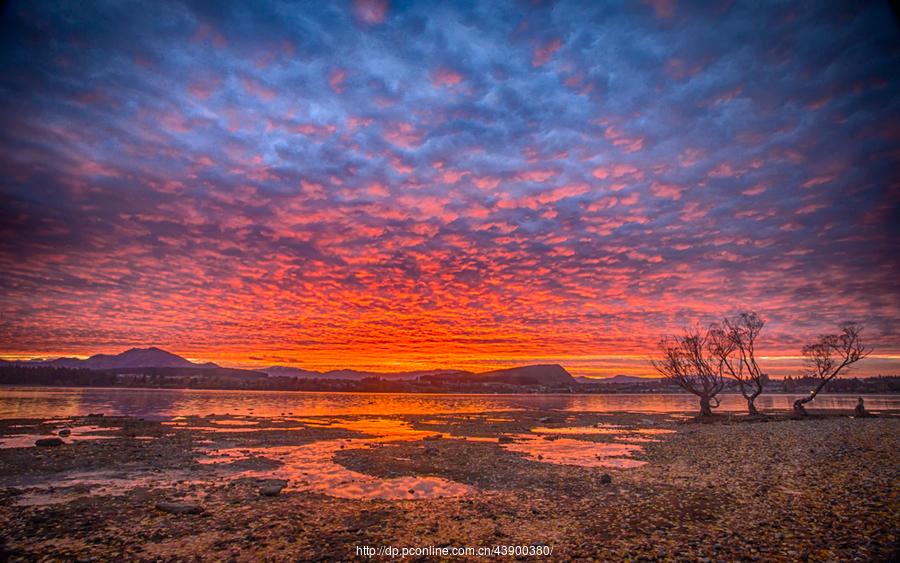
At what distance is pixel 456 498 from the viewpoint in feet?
59.2

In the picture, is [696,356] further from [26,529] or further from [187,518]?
[26,529]

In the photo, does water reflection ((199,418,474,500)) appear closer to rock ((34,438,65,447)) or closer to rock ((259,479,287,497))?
rock ((259,479,287,497))

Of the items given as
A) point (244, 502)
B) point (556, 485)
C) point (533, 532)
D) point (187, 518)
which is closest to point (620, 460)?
point (556, 485)

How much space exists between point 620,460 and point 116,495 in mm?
26174

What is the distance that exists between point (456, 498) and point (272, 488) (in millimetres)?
8006

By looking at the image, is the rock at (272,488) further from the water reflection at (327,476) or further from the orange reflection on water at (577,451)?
the orange reflection on water at (577,451)

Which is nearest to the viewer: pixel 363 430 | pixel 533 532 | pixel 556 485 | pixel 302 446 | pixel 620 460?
pixel 533 532

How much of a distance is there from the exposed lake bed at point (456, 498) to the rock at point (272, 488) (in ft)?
0.39

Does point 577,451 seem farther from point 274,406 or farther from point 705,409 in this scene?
point 274,406

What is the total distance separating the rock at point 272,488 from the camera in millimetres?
18328

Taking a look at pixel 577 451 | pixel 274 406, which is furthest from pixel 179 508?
pixel 274 406

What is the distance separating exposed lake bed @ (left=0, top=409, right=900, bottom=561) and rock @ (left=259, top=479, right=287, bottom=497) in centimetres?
12

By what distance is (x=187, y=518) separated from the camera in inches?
584

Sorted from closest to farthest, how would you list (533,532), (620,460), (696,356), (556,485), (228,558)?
(228,558), (533,532), (556,485), (620,460), (696,356)
